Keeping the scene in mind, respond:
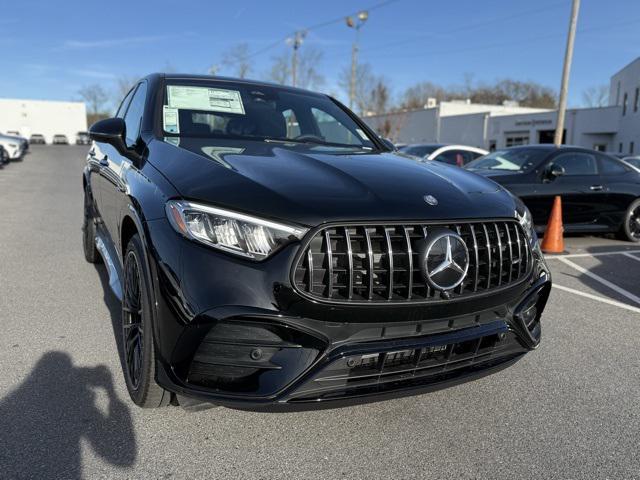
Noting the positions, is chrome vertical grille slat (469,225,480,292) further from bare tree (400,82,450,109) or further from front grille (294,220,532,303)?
bare tree (400,82,450,109)

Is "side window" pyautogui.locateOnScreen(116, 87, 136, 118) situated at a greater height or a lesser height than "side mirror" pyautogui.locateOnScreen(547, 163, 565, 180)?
greater

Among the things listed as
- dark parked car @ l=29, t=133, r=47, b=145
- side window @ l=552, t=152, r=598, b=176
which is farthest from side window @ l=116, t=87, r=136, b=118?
dark parked car @ l=29, t=133, r=47, b=145

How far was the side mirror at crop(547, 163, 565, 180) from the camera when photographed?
7348 mm

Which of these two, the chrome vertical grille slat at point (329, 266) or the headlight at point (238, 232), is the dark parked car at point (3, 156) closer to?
the headlight at point (238, 232)

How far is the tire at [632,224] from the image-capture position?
808 centimetres

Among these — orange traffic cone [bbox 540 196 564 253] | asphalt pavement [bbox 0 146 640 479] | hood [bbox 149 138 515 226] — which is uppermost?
hood [bbox 149 138 515 226]

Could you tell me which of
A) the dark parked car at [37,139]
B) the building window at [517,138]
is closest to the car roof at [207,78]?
the building window at [517,138]

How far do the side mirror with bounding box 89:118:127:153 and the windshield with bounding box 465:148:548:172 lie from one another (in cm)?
607

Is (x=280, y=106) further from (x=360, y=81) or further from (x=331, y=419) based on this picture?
(x=360, y=81)

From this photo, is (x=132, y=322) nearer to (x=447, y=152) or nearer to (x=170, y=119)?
(x=170, y=119)

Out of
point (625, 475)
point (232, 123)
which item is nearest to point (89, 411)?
point (232, 123)

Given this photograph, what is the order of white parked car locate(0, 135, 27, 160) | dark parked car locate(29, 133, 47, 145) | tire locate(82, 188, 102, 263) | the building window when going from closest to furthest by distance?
tire locate(82, 188, 102, 263)
white parked car locate(0, 135, 27, 160)
the building window
dark parked car locate(29, 133, 47, 145)

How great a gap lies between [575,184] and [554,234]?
4.08 feet

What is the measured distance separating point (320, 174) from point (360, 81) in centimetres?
5335
